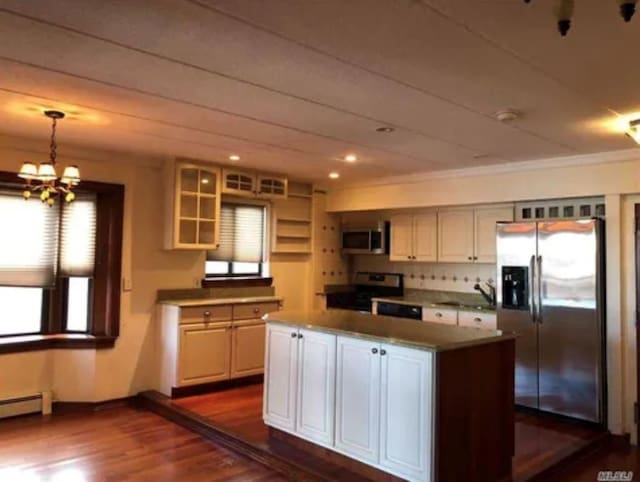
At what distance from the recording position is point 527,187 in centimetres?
474

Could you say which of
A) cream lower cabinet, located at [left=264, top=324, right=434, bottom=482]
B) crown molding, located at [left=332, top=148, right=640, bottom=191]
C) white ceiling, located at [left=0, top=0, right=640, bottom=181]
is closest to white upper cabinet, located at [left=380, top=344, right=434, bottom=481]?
cream lower cabinet, located at [left=264, top=324, right=434, bottom=482]

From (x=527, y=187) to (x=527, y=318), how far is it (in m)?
1.19

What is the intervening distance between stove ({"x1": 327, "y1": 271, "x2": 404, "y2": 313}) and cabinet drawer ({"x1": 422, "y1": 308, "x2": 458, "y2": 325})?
0.99 m

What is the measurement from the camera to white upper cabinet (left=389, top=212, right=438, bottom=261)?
5.79 metres

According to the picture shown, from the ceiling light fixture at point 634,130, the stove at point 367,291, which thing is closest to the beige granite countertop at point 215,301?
the stove at point 367,291

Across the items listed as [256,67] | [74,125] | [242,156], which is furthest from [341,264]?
[256,67]

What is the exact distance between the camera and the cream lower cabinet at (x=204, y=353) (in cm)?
493

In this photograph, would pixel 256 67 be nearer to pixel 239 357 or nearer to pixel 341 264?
pixel 239 357

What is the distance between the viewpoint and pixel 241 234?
19.7 feet

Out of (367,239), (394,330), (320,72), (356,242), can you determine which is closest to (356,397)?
(394,330)

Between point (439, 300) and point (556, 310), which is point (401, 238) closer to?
point (439, 300)

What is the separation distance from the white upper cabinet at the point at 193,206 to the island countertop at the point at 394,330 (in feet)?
5.28

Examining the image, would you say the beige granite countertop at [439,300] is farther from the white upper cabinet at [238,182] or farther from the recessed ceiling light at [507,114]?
the recessed ceiling light at [507,114]

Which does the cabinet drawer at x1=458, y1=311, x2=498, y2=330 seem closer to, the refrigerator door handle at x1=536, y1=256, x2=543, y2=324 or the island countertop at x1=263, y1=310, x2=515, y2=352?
the refrigerator door handle at x1=536, y1=256, x2=543, y2=324
